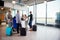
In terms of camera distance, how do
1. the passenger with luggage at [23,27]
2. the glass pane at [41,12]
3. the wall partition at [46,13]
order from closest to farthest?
the passenger with luggage at [23,27] → the wall partition at [46,13] → the glass pane at [41,12]

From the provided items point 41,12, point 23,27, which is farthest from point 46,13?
point 23,27

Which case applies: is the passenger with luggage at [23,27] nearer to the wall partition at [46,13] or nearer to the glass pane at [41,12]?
the wall partition at [46,13]

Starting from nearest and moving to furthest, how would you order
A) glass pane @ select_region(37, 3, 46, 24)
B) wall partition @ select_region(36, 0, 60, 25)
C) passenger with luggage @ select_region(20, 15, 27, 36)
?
passenger with luggage @ select_region(20, 15, 27, 36), wall partition @ select_region(36, 0, 60, 25), glass pane @ select_region(37, 3, 46, 24)

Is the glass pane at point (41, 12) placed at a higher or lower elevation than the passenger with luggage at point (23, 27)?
higher

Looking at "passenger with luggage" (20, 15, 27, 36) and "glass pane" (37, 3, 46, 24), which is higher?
"glass pane" (37, 3, 46, 24)

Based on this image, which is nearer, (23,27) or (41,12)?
(23,27)

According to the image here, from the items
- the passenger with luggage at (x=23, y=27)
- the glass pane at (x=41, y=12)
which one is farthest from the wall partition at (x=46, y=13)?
the passenger with luggage at (x=23, y=27)

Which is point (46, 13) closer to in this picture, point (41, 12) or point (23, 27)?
point (41, 12)

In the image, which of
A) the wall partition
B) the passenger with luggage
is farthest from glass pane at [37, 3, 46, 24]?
the passenger with luggage

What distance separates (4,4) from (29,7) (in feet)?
11.3

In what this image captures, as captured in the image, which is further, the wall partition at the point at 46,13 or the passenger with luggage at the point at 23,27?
the wall partition at the point at 46,13

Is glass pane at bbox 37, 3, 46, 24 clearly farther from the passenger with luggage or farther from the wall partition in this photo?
the passenger with luggage

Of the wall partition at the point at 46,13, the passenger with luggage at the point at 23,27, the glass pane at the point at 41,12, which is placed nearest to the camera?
the passenger with luggage at the point at 23,27

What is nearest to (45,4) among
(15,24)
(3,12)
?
(15,24)
